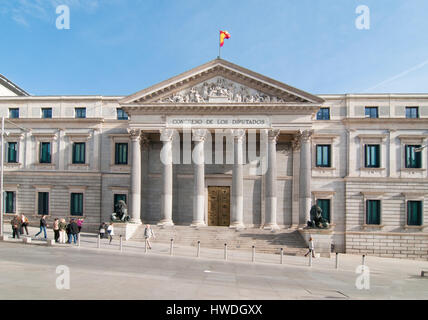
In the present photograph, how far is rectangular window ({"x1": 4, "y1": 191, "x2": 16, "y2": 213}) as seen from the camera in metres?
41.5

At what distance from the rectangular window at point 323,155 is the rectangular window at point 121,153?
21788mm

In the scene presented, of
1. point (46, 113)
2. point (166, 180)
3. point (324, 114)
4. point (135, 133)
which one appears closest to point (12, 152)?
point (46, 113)

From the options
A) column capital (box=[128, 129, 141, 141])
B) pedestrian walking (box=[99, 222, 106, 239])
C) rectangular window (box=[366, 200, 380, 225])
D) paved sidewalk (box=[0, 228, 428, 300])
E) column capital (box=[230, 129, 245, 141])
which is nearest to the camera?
paved sidewalk (box=[0, 228, 428, 300])

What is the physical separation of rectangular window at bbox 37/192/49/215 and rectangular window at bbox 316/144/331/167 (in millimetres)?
31341

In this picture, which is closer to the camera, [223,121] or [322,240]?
[322,240]

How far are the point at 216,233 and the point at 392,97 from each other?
80.7 feet

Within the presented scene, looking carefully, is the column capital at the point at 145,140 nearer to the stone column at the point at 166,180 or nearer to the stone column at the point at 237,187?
the stone column at the point at 166,180

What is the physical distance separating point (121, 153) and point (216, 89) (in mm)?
13789

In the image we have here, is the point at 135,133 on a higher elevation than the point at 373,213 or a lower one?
higher

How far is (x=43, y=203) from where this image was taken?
41.3 meters

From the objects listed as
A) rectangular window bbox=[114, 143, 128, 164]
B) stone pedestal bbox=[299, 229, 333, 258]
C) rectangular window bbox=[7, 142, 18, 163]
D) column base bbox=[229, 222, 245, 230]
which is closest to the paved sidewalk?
stone pedestal bbox=[299, 229, 333, 258]

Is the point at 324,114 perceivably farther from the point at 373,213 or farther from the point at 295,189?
the point at 373,213

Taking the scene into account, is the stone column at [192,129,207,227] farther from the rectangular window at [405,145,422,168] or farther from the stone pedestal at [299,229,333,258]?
the rectangular window at [405,145,422,168]
